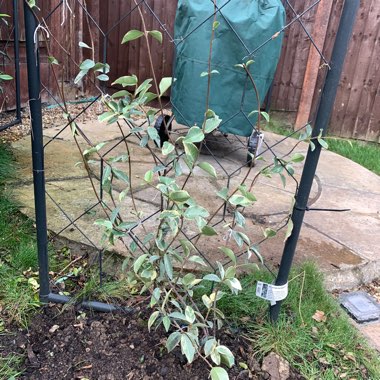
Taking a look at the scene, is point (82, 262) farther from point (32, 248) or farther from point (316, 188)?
point (316, 188)

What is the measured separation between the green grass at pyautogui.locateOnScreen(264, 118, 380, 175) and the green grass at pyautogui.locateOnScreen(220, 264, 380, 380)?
7.03 feet

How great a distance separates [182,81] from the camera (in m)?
2.60

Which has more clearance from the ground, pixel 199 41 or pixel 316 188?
pixel 199 41

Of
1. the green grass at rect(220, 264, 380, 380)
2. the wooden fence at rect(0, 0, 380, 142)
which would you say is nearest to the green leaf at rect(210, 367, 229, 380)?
the green grass at rect(220, 264, 380, 380)

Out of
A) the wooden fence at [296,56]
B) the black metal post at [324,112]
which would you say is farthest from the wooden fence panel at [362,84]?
the black metal post at [324,112]

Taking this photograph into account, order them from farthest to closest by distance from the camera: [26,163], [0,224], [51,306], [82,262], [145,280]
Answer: [26,163] → [0,224] → [82,262] → [51,306] → [145,280]

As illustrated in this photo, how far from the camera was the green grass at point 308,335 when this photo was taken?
4.03ft

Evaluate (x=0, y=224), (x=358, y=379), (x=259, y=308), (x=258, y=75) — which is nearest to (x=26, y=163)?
(x=0, y=224)

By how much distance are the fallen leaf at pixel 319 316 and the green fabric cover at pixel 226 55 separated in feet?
4.11

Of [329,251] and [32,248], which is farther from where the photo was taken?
[329,251]

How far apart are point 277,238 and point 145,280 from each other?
874mm

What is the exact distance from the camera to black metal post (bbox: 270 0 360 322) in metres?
1.02

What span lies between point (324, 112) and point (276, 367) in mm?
723

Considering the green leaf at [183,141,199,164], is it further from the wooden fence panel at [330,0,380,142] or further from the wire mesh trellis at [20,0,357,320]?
the wooden fence panel at [330,0,380,142]
